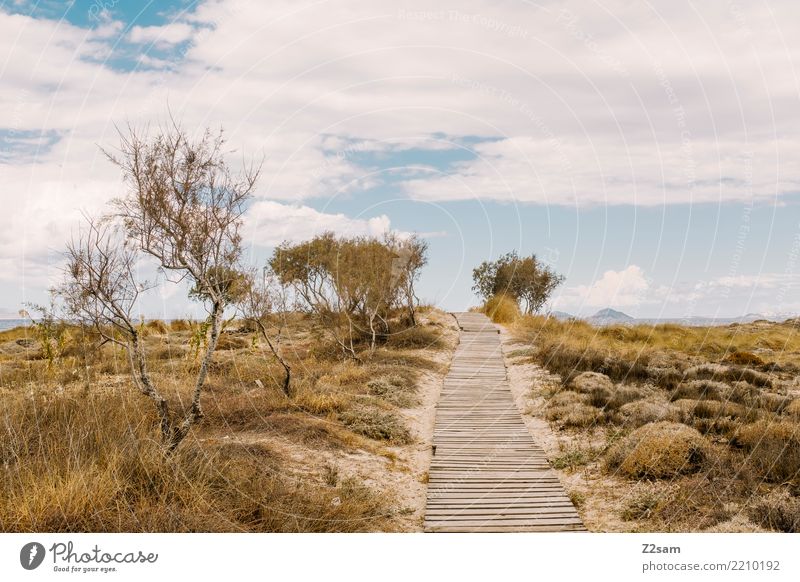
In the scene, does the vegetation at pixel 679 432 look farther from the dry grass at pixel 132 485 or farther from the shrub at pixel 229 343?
the shrub at pixel 229 343

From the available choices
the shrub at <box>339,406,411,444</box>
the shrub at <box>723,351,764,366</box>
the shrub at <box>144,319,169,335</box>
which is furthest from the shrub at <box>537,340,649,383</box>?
the shrub at <box>144,319,169,335</box>

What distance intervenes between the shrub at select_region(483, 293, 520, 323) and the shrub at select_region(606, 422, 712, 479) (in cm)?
2139

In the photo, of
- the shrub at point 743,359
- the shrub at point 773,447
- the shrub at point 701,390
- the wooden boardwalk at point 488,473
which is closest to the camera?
the wooden boardwalk at point 488,473

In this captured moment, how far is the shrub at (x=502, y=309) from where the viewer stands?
32.1m

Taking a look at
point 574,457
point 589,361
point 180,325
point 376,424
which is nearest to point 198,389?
point 376,424

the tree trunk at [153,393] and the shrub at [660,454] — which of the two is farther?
the shrub at [660,454]

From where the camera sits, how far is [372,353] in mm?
20344

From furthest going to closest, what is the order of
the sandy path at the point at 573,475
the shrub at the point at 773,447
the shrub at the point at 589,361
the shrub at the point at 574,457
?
the shrub at the point at 589,361
the shrub at the point at 574,457
the shrub at the point at 773,447
the sandy path at the point at 573,475

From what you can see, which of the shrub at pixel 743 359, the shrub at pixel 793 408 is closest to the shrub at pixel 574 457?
the shrub at pixel 793 408

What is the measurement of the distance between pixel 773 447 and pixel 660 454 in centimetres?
180

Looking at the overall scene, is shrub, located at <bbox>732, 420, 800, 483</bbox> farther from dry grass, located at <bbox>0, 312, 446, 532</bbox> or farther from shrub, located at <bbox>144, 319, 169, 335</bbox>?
shrub, located at <bbox>144, 319, 169, 335</bbox>

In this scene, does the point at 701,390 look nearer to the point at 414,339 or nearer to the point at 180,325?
→ the point at 414,339

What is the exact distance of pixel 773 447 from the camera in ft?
31.4

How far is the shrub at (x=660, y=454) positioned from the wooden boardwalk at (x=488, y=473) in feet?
3.76
